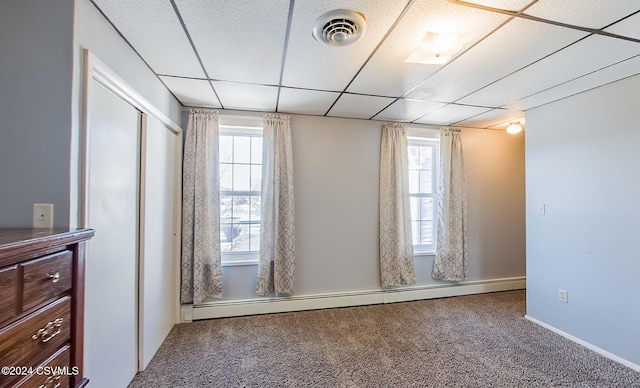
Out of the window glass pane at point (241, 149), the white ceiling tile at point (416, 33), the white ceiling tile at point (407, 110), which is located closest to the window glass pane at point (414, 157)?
the white ceiling tile at point (407, 110)

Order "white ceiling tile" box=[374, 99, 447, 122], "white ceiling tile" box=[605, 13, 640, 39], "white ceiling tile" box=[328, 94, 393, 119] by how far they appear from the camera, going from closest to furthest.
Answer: "white ceiling tile" box=[605, 13, 640, 39]
"white ceiling tile" box=[328, 94, 393, 119]
"white ceiling tile" box=[374, 99, 447, 122]

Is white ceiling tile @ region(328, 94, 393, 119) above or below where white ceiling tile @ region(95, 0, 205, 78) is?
above

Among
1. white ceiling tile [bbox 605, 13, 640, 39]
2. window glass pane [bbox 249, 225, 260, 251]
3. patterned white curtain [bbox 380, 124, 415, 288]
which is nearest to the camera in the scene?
white ceiling tile [bbox 605, 13, 640, 39]

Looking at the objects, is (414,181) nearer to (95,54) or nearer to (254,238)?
(254,238)

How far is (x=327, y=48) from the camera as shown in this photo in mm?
1710

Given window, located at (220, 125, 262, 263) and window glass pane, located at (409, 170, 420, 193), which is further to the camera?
window glass pane, located at (409, 170, 420, 193)

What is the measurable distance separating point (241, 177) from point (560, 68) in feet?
9.94

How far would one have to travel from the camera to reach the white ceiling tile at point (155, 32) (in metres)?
1.36

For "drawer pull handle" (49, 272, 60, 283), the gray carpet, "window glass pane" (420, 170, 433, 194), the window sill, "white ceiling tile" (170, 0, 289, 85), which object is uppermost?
"white ceiling tile" (170, 0, 289, 85)

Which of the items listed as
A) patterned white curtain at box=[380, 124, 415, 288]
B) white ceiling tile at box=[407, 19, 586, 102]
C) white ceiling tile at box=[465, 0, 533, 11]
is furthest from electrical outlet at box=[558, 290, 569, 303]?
white ceiling tile at box=[465, 0, 533, 11]

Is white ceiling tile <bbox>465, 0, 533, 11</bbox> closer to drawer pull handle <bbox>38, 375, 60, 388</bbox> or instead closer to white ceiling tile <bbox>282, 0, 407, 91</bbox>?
white ceiling tile <bbox>282, 0, 407, 91</bbox>

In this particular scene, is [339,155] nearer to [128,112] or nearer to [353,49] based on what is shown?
[353,49]

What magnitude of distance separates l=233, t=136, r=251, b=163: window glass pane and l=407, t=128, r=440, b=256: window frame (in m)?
2.07

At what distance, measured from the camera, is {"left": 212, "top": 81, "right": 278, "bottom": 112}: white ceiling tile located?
7.68 feet
